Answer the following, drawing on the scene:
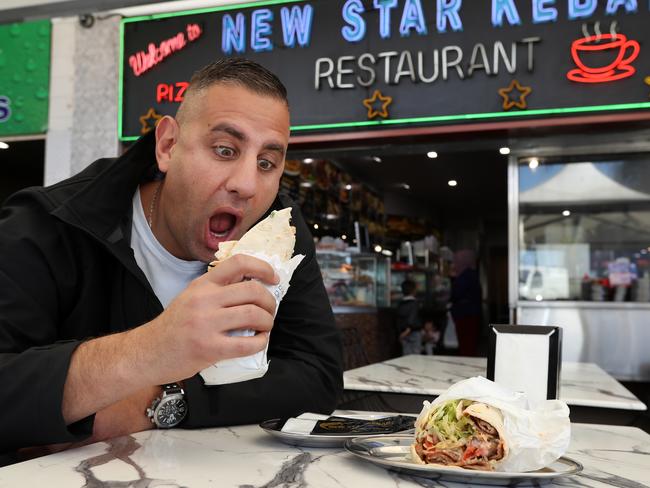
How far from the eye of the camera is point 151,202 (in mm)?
1798

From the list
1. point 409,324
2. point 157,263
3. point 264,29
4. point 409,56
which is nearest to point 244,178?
point 157,263

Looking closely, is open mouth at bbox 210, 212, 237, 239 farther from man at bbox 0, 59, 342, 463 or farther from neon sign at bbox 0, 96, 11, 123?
neon sign at bbox 0, 96, 11, 123

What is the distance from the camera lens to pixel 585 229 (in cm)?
532

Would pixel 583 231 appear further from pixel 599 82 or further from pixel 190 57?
pixel 190 57

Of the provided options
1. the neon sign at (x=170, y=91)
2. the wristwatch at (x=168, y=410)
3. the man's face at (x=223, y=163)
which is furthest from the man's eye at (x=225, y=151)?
the neon sign at (x=170, y=91)

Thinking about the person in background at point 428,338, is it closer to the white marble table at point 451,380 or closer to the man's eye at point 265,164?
the white marble table at point 451,380

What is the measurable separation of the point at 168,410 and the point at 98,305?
0.39m

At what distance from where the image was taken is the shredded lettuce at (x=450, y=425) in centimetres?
98

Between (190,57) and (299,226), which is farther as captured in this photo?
(190,57)

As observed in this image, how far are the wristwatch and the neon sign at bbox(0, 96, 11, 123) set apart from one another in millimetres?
5069

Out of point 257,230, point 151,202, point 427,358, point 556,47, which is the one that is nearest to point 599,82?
point 556,47

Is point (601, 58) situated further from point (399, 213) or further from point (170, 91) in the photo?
point (399, 213)

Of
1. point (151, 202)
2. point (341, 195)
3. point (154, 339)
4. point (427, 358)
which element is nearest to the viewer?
point (154, 339)

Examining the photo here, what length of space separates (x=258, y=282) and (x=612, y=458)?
29.3 inches
